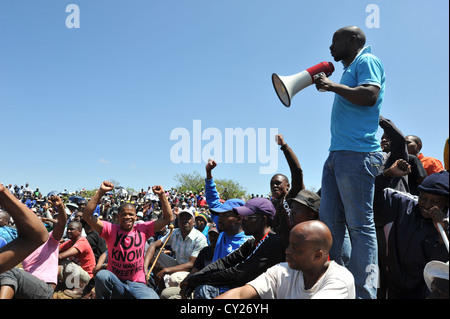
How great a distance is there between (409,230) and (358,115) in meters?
1.08

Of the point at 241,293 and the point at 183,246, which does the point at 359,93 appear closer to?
the point at 241,293

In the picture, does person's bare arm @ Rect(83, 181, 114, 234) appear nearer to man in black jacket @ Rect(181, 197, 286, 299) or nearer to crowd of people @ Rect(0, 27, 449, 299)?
crowd of people @ Rect(0, 27, 449, 299)

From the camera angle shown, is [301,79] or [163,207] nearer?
[301,79]

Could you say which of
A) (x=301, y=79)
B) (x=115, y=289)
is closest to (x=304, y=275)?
(x=301, y=79)

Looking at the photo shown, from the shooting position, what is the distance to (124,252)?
4.57m

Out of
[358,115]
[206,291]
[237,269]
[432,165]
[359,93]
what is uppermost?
[359,93]

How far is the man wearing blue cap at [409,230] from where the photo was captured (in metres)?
2.89

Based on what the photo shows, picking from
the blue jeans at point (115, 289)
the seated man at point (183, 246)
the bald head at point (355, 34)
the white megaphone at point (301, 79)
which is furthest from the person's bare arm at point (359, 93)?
the seated man at point (183, 246)

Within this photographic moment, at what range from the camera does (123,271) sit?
14.8ft

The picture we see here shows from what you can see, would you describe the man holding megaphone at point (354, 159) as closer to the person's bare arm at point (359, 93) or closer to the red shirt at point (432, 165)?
the person's bare arm at point (359, 93)

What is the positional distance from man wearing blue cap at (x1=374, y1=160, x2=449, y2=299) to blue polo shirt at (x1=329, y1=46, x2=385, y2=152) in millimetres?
394

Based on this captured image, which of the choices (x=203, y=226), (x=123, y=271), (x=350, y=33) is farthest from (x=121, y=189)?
(x=350, y=33)
